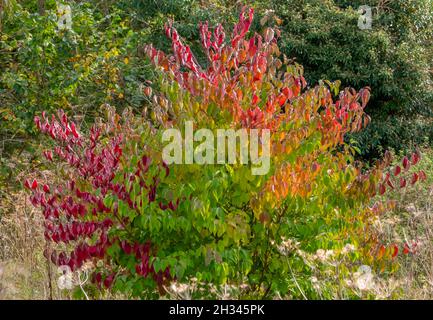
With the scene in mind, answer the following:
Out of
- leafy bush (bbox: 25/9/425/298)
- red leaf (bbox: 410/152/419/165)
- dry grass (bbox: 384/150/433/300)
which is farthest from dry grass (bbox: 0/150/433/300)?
red leaf (bbox: 410/152/419/165)

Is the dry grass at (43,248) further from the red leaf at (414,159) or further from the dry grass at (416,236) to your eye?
the red leaf at (414,159)

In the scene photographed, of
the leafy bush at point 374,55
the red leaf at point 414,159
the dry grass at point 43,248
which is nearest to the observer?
the red leaf at point 414,159

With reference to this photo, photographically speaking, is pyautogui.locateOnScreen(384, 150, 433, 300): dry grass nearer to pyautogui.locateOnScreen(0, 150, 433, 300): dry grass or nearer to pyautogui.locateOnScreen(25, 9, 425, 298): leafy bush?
pyautogui.locateOnScreen(0, 150, 433, 300): dry grass

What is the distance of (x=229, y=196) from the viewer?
16.8ft

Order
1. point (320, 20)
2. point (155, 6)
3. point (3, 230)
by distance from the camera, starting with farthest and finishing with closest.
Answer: point (155, 6)
point (320, 20)
point (3, 230)

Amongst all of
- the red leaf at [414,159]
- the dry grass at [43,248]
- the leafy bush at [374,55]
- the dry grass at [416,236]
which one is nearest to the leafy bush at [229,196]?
the red leaf at [414,159]

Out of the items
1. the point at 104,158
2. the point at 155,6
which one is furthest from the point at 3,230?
the point at 155,6

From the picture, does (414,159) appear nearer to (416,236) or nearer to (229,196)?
(229,196)

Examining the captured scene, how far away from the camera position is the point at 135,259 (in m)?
5.44

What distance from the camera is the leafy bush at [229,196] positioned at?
493 centimetres

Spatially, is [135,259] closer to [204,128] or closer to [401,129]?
[204,128]

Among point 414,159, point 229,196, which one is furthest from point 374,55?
point 229,196
